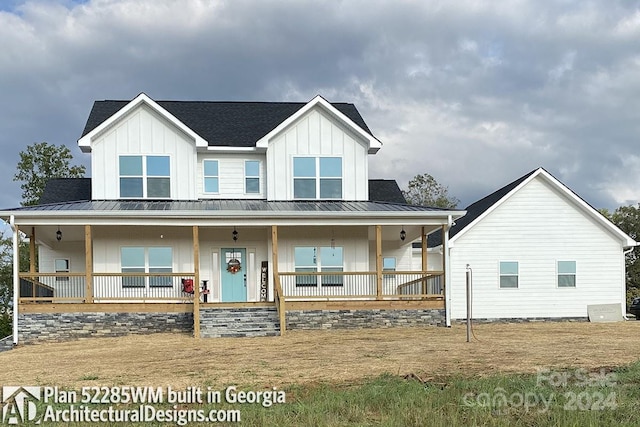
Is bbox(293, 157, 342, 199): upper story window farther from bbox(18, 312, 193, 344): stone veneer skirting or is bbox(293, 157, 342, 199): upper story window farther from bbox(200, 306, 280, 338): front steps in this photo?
bbox(18, 312, 193, 344): stone veneer skirting

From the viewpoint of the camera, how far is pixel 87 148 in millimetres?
22172

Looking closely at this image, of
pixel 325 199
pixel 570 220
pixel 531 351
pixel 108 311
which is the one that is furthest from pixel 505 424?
pixel 570 220

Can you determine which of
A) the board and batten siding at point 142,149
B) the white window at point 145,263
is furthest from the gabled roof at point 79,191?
the white window at point 145,263

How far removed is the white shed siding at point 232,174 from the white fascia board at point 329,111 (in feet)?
3.37

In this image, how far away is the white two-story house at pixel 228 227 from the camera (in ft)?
64.7

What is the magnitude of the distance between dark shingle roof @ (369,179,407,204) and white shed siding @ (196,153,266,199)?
15.2ft

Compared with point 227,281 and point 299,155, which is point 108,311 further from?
point 299,155

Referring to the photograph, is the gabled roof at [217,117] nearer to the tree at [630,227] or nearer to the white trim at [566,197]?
the white trim at [566,197]

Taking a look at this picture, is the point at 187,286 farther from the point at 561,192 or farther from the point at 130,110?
the point at 561,192

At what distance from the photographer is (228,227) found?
877 inches

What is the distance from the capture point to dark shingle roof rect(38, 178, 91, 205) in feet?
77.6

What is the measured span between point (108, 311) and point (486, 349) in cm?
1059

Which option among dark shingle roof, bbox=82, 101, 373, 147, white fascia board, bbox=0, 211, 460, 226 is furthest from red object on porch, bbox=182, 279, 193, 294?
dark shingle roof, bbox=82, 101, 373, 147

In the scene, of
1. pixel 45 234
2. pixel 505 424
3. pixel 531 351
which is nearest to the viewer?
pixel 505 424
